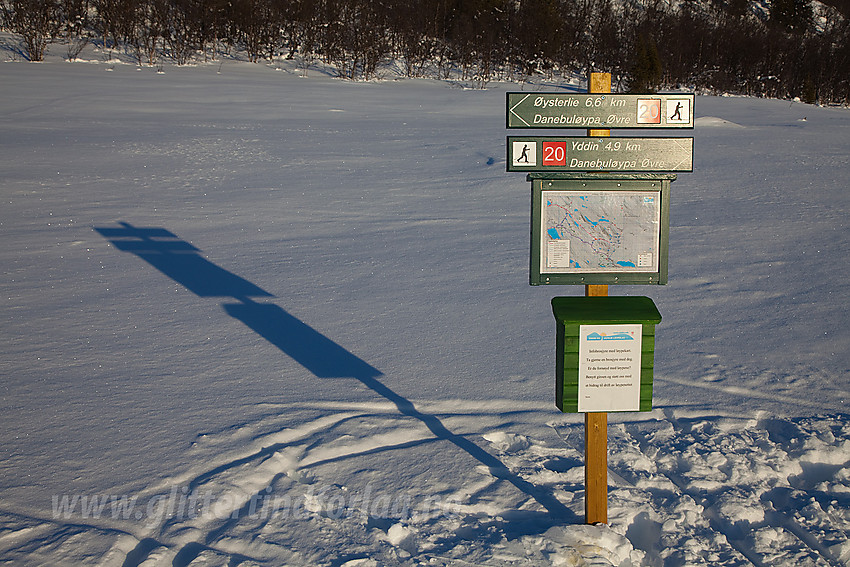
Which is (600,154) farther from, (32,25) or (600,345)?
(32,25)

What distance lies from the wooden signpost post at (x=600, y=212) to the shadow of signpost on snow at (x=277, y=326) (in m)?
0.57

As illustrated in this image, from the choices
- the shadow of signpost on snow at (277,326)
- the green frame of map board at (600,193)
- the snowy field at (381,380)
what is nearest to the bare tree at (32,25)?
the snowy field at (381,380)

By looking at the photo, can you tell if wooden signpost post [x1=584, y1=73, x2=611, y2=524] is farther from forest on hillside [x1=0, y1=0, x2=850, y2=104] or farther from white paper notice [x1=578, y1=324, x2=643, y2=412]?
forest on hillside [x1=0, y1=0, x2=850, y2=104]

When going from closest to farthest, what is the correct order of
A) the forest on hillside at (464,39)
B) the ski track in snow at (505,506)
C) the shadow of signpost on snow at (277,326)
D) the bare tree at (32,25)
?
the ski track in snow at (505,506) → the shadow of signpost on snow at (277,326) → the bare tree at (32,25) → the forest on hillside at (464,39)

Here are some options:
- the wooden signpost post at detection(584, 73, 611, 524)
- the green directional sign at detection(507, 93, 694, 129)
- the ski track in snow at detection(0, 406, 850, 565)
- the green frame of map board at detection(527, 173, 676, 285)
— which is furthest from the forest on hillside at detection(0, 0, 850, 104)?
the wooden signpost post at detection(584, 73, 611, 524)

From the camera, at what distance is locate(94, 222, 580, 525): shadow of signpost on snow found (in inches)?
123

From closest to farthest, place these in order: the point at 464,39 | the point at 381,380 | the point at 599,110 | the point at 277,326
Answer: the point at 599,110, the point at 381,380, the point at 277,326, the point at 464,39

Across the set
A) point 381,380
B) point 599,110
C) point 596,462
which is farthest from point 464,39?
point 596,462

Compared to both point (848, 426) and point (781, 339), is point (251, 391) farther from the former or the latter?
point (781, 339)

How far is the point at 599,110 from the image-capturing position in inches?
100

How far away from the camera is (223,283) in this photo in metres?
5.55

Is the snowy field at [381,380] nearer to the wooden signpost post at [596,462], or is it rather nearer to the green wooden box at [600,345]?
the wooden signpost post at [596,462]

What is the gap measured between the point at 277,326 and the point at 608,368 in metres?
2.75

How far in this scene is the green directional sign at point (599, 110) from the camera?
2545 mm
